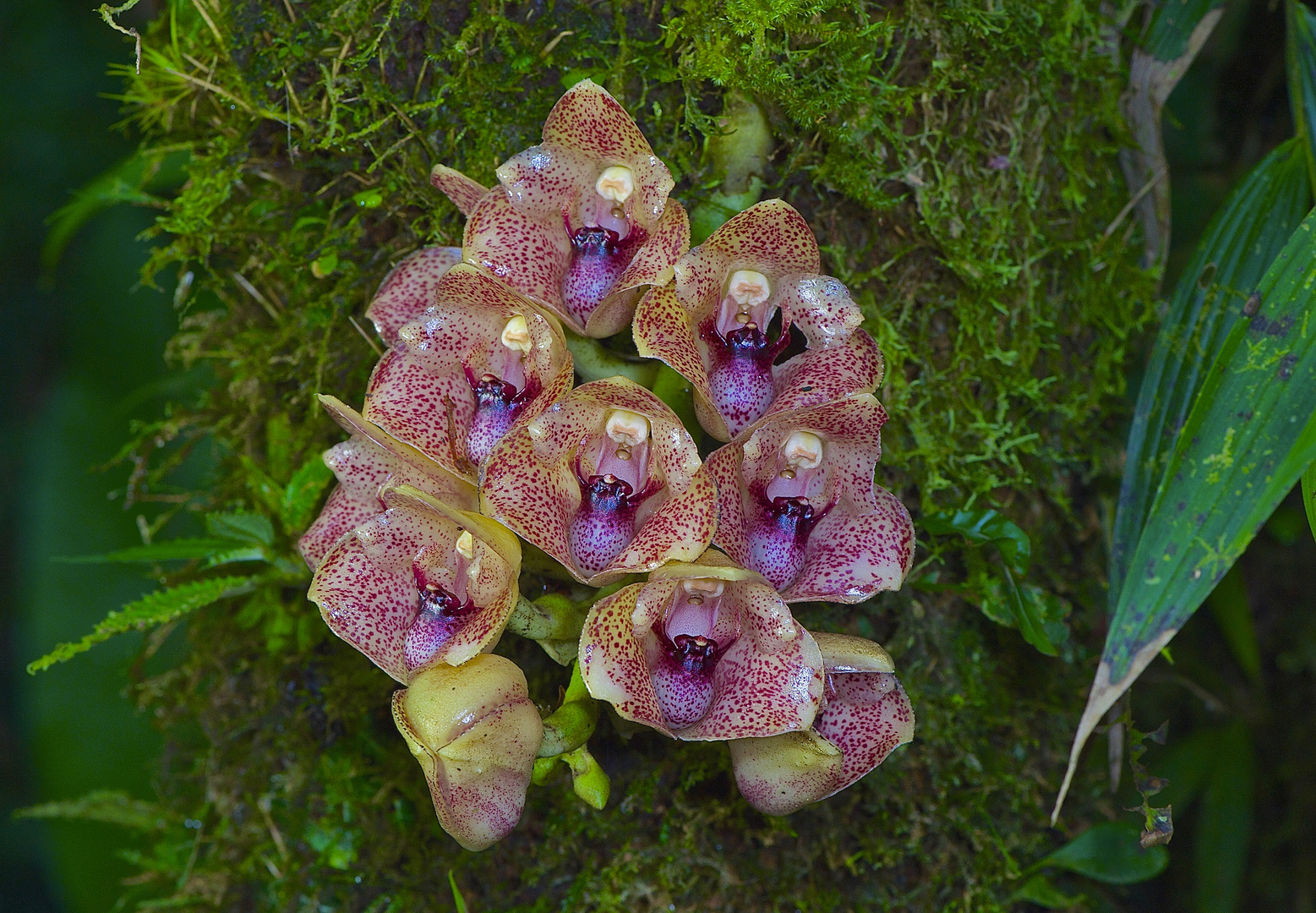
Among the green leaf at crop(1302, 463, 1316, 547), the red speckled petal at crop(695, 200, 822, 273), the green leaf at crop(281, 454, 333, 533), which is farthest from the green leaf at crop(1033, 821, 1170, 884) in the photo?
the green leaf at crop(281, 454, 333, 533)

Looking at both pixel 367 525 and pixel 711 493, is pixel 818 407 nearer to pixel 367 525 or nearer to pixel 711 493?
pixel 711 493

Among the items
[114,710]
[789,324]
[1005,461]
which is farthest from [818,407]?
[114,710]

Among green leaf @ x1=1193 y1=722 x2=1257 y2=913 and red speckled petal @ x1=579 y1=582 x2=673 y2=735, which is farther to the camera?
green leaf @ x1=1193 y1=722 x2=1257 y2=913

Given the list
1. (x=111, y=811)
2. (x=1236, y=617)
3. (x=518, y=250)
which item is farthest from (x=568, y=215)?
(x=1236, y=617)

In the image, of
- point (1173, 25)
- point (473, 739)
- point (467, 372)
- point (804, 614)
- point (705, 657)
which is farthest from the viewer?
point (1173, 25)

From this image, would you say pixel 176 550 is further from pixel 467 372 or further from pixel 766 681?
pixel 766 681

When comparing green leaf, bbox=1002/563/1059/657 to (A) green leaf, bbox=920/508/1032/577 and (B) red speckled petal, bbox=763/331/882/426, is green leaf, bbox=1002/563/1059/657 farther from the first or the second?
(B) red speckled petal, bbox=763/331/882/426
